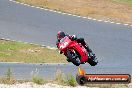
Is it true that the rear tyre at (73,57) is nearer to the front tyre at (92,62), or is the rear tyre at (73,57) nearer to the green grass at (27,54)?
the front tyre at (92,62)

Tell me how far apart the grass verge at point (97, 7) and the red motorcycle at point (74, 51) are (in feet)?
80.2

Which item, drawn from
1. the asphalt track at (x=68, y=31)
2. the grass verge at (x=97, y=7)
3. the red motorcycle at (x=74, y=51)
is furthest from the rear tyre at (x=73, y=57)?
the grass verge at (x=97, y=7)

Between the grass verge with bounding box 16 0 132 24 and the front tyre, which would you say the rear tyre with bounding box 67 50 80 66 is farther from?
the grass verge with bounding box 16 0 132 24

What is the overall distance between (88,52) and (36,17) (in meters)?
24.1

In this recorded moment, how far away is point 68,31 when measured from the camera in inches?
1300

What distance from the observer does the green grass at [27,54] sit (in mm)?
25833

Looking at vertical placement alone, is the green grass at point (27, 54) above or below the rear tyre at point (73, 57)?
below

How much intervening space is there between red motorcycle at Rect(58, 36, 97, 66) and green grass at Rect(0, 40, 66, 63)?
525 inches

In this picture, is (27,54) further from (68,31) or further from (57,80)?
(68,31)

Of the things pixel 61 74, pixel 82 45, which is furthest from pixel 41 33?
pixel 82 45

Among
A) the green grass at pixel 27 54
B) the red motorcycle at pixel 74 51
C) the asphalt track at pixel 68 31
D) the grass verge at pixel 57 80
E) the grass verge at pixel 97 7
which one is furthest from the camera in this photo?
the grass verge at pixel 97 7

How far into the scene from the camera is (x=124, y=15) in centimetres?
3762

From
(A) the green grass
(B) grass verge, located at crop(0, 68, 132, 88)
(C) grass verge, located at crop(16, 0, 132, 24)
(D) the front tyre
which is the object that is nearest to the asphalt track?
(C) grass verge, located at crop(16, 0, 132, 24)

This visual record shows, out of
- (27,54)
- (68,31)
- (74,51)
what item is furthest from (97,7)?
(74,51)
